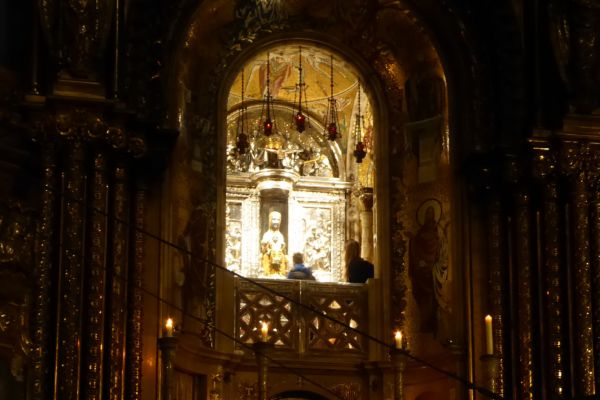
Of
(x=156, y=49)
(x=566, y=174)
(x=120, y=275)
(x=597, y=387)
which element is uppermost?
(x=156, y=49)

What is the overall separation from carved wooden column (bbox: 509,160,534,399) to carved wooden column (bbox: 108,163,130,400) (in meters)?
3.92

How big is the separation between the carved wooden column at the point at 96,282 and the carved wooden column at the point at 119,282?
0.41 feet

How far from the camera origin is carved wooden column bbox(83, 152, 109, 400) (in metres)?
14.5

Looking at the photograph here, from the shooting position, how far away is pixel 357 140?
2078 cm

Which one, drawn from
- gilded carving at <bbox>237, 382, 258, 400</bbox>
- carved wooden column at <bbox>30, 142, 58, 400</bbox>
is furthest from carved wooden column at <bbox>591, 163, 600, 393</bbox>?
carved wooden column at <bbox>30, 142, 58, 400</bbox>

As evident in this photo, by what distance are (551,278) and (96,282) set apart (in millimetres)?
4494

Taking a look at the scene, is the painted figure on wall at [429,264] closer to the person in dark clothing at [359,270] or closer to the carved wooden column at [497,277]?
the carved wooden column at [497,277]

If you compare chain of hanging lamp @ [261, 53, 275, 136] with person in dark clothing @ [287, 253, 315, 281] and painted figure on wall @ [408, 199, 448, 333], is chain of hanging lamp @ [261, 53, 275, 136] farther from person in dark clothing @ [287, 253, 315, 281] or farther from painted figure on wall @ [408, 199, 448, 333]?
painted figure on wall @ [408, 199, 448, 333]

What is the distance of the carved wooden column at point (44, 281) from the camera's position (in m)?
14.4

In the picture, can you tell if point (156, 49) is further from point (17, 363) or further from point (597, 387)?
point (597, 387)

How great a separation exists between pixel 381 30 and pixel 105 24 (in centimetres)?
387

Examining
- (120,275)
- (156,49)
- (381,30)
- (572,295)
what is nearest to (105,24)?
(156,49)

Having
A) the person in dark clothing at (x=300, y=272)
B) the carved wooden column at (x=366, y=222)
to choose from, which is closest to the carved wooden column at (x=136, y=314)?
the person in dark clothing at (x=300, y=272)

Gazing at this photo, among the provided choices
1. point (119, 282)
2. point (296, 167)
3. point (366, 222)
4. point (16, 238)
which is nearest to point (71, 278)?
point (119, 282)
